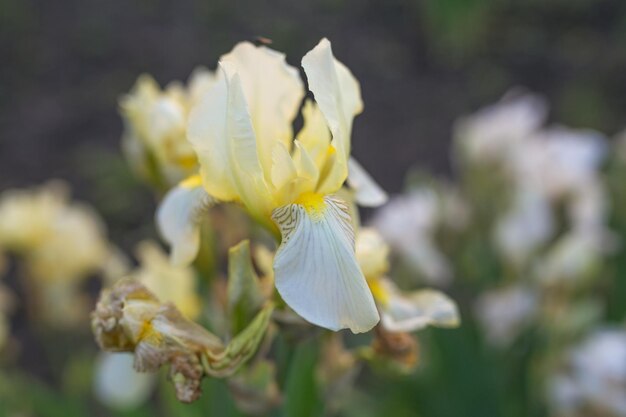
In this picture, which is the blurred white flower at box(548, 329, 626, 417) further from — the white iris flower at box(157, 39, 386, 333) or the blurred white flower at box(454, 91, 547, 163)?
the white iris flower at box(157, 39, 386, 333)

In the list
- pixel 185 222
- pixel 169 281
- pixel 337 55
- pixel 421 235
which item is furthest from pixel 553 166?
pixel 337 55

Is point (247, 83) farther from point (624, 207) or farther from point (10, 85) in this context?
point (10, 85)

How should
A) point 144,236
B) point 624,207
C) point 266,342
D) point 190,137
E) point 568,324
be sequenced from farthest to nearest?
point 144,236, point 624,207, point 568,324, point 266,342, point 190,137

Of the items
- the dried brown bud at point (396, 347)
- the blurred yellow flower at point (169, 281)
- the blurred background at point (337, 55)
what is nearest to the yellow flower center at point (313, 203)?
the dried brown bud at point (396, 347)

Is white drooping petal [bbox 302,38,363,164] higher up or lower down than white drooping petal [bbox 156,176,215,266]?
higher up

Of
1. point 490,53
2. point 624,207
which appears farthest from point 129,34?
point 624,207

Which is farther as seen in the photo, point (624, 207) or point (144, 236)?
point (144, 236)

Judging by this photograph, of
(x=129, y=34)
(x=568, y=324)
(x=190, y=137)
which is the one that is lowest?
(x=568, y=324)

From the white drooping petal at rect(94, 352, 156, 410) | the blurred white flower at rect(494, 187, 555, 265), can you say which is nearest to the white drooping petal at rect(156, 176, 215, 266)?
the white drooping petal at rect(94, 352, 156, 410)
